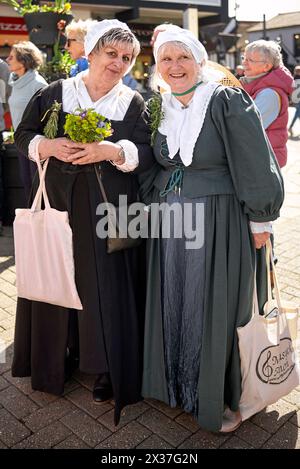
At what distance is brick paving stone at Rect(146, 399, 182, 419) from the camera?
2.49 meters

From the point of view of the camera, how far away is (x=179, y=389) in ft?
8.22

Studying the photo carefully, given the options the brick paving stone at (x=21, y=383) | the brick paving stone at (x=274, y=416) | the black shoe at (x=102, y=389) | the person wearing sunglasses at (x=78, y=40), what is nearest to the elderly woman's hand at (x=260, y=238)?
the brick paving stone at (x=274, y=416)

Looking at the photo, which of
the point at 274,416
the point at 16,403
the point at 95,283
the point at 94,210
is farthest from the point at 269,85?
the point at 16,403

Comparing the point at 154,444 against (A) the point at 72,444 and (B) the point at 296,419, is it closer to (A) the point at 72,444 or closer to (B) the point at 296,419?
(A) the point at 72,444

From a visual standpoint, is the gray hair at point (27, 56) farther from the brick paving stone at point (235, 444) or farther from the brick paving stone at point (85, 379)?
the brick paving stone at point (235, 444)

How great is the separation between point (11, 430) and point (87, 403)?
0.42 m

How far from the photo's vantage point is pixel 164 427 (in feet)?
7.85

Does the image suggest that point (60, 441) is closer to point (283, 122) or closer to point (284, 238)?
point (283, 122)

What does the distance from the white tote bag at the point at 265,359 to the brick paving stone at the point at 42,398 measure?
1036 mm

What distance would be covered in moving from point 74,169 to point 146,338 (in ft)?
3.07

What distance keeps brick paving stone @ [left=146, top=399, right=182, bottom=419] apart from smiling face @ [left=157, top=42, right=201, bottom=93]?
1.62 meters

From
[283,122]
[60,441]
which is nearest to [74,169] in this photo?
[60,441]

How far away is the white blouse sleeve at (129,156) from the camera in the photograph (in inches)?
→ 88.3

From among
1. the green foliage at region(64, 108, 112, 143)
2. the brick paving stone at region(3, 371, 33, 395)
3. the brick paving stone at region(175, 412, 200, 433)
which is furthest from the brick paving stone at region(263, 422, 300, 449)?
the green foliage at region(64, 108, 112, 143)
